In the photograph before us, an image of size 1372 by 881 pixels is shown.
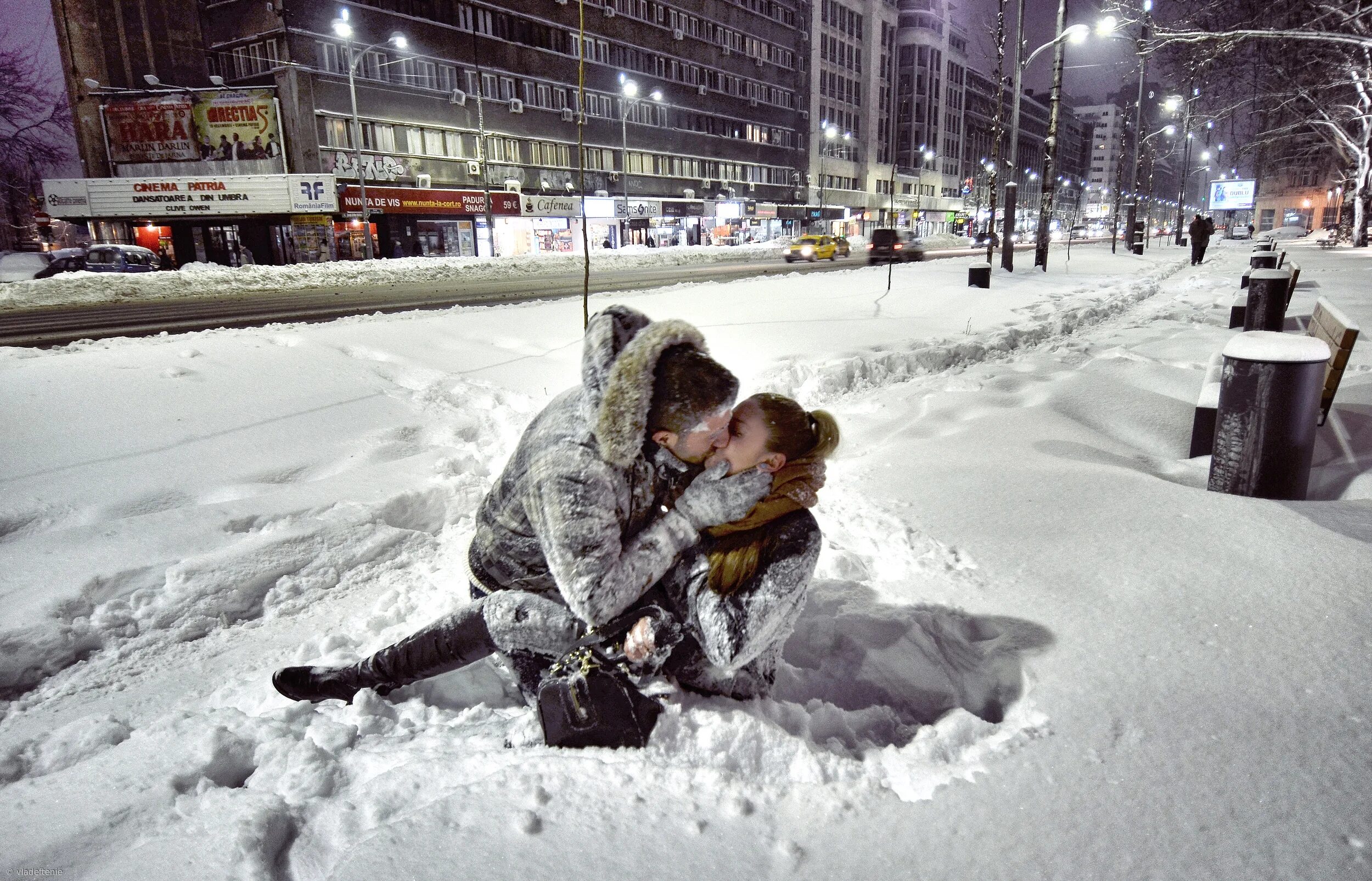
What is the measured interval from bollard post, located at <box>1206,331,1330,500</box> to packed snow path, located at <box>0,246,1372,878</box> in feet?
0.95

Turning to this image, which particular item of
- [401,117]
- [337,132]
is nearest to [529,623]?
[337,132]

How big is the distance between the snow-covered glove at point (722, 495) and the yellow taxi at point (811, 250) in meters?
29.7

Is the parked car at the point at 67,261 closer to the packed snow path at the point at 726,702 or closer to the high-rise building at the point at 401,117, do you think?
the high-rise building at the point at 401,117

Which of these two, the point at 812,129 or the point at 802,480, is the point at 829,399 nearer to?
the point at 802,480

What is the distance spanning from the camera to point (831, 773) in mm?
2127

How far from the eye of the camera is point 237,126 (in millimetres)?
34156

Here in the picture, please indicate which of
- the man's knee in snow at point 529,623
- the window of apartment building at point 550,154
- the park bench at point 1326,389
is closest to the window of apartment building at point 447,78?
the window of apartment building at point 550,154

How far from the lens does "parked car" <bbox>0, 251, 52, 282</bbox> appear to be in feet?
65.2

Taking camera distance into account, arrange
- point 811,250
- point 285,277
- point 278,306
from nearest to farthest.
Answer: point 278,306 < point 285,277 < point 811,250

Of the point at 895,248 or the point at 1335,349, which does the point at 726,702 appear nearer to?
the point at 1335,349

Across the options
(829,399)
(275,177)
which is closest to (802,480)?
(829,399)

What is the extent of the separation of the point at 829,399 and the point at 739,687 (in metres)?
5.06

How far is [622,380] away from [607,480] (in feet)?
0.99

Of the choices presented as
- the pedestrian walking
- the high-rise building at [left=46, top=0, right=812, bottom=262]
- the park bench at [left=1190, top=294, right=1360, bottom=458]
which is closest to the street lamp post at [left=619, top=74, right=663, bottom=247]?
the high-rise building at [left=46, top=0, right=812, bottom=262]
